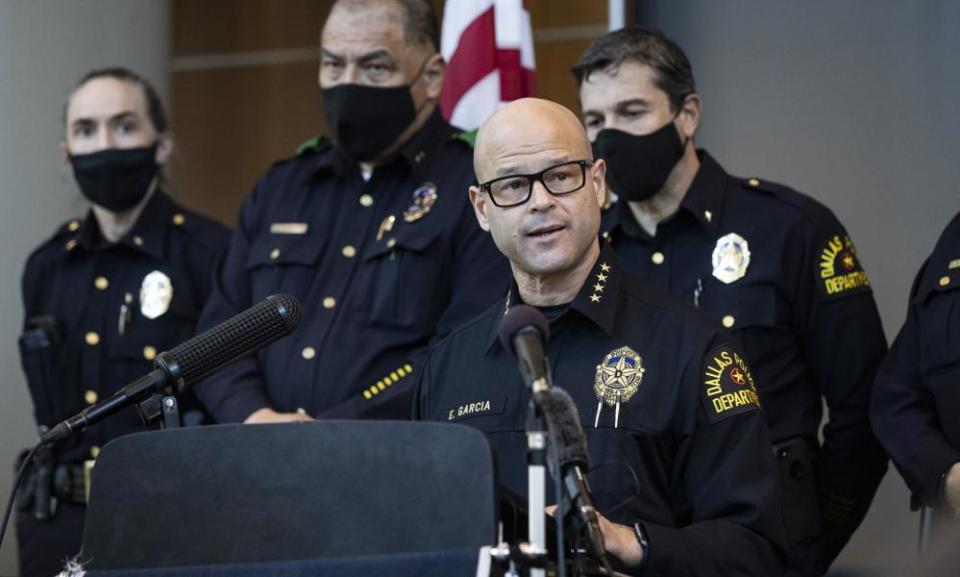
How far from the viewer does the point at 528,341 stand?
2168 millimetres

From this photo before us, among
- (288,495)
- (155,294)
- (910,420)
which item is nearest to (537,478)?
(288,495)

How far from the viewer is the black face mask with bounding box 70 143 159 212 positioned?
Result: 15.2 ft

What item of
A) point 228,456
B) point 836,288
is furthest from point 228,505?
point 836,288

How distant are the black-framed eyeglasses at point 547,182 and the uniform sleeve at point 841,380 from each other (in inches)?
40.7

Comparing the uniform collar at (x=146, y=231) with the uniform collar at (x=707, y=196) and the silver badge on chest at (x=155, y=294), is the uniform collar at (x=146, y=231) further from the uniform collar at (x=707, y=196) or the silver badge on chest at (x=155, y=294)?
the uniform collar at (x=707, y=196)

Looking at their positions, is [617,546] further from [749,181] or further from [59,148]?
[59,148]

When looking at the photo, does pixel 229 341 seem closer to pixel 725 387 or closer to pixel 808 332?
pixel 725 387

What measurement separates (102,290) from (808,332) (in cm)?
227

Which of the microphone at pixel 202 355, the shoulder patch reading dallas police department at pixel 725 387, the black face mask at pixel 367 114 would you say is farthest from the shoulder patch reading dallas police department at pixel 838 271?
the microphone at pixel 202 355

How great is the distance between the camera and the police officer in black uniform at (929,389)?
3.32m

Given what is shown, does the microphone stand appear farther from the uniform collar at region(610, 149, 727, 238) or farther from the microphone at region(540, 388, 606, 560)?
the uniform collar at region(610, 149, 727, 238)

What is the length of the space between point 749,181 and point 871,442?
2.56 feet

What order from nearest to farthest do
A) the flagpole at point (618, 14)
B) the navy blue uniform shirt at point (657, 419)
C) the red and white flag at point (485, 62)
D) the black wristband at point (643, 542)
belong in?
the black wristband at point (643, 542) → the navy blue uniform shirt at point (657, 419) → the red and white flag at point (485, 62) → the flagpole at point (618, 14)

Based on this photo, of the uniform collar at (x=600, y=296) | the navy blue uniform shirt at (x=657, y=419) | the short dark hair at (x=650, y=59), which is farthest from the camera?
the short dark hair at (x=650, y=59)
